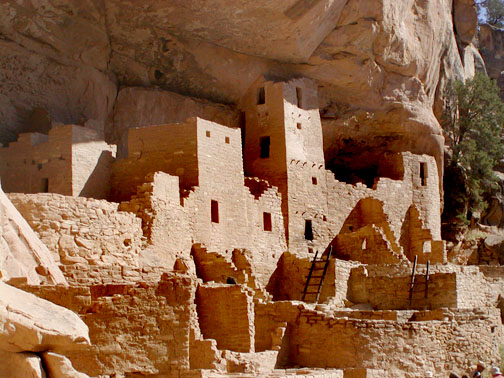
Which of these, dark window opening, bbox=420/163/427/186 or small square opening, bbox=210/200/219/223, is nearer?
small square opening, bbox=210/200/219/223

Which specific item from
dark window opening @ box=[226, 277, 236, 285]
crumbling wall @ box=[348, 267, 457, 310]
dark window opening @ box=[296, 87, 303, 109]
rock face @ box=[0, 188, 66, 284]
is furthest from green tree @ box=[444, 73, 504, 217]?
rock face @ box=[0, 188, 66, 284]

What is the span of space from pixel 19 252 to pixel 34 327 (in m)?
3.13

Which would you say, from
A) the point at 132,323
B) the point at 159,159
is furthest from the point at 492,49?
the point at 132,323

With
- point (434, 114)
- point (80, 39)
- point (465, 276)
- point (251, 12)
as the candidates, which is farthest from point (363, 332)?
point (434, 114)

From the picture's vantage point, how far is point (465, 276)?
79.0 feet

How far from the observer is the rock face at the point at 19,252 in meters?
10.5

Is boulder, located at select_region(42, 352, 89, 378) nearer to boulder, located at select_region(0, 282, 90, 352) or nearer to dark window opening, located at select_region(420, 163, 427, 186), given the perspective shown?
boulder, located at select_region(0, 282, 90, 352)

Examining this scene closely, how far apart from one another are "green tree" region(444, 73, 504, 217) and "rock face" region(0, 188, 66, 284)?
23.5 m

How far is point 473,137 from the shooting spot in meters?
34.4

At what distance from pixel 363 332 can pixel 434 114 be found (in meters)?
16.1

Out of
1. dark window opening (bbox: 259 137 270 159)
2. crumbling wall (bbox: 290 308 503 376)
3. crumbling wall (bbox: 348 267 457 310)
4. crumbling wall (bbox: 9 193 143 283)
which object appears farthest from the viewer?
dark window opening (bbox: 259 137 270 159)

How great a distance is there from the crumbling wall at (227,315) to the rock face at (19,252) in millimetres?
7268

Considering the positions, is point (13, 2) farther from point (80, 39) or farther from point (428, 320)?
point (428, 320)

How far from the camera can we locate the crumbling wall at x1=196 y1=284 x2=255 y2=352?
1903 centimetres
